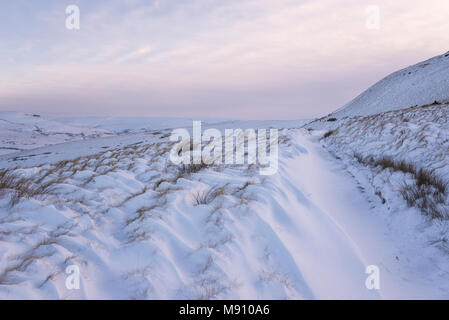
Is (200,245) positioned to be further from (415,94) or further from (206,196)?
(415,94)

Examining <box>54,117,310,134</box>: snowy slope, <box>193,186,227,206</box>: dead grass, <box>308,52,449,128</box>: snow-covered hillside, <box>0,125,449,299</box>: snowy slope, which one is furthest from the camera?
<box>54,117,310,134</box>: snowy slope

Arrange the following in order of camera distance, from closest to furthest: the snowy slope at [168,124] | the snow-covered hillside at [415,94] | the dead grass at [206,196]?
the dead grass at [206,196] < the snow-covered hillside at [415,94] < the snowy slope at [168,124]

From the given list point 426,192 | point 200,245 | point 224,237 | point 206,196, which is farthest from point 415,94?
point 200,245

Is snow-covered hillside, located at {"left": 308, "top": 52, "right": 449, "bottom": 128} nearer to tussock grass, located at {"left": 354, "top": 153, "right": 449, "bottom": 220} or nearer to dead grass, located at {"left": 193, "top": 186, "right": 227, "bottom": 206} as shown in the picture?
tussock grass, located at {"left": 354, "top": 153, "right": 449, "bottom": 220}

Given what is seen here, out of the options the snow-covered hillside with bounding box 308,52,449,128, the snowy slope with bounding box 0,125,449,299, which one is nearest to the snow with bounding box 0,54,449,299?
the snowy slope with bounding box 0,125,449,299

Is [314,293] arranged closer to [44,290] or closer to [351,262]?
[351,262]

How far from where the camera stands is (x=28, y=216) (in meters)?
2.66

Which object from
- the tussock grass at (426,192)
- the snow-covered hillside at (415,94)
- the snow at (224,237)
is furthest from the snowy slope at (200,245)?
the snow-covered hillside at (415,94)

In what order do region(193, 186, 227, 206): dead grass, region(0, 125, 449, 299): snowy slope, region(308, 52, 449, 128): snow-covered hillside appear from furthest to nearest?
Result: region(308, 52, 449, 128): snow-covered hillside → region(193, 186, 227, 206): dead grass → region(0, 125, 449, 299): snowy slope

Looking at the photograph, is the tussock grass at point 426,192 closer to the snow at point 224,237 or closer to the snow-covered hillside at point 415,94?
the snow at point 224,237

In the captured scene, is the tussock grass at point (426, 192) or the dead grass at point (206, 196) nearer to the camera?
the tussock grass at point (426, 192)

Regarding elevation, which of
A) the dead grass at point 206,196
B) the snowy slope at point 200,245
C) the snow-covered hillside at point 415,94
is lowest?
the snowy slope at point 200,245

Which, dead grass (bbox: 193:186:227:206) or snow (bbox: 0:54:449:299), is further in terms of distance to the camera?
dead grass (bbox: 193:186:227:206)
